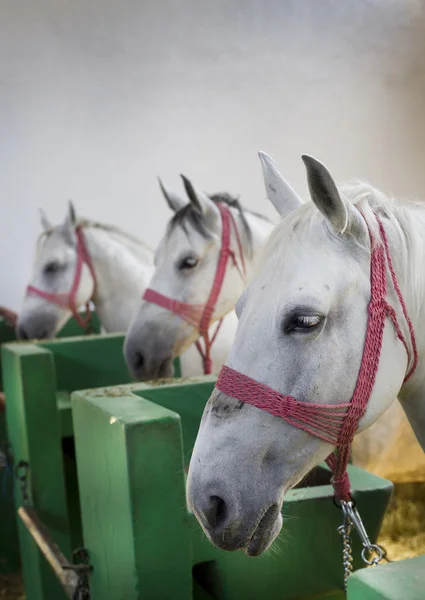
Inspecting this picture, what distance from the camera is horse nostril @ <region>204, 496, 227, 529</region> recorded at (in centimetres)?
73

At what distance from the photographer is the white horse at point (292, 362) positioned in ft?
2.42

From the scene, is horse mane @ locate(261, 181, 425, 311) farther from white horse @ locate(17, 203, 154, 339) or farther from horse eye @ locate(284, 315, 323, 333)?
white horse @ locate(17, 203, 154, 339)

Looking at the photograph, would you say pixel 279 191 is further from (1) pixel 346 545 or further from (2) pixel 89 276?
(2) pixel 89 276

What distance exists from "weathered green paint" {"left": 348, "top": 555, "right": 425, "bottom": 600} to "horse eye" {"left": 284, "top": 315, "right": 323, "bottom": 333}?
252 millimetres

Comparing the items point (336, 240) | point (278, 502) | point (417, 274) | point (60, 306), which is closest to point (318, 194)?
point (336, 240)

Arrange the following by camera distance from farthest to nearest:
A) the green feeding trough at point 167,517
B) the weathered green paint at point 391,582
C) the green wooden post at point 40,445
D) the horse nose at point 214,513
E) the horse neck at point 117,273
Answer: the horse neck at point 117,273 → the green wooden post at point 40,445 → the green feeding trough at point 167,517 → the horse nose at point 214,513 → the weathered green paint at point 391,582

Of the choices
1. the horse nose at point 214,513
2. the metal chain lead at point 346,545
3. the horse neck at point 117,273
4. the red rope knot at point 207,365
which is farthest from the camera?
the horse neck at point 117,273

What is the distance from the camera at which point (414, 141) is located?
420cm

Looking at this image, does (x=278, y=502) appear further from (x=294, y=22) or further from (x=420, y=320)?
(x=294, y=22)

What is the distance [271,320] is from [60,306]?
2.02 m

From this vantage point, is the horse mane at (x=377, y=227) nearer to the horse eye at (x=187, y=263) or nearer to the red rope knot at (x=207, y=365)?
the horse eye at (x=187, y=263)

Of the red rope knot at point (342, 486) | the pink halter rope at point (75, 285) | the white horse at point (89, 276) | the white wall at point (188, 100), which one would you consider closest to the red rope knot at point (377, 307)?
the red rope knot at point (342, 486)

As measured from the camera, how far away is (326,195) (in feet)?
2.49

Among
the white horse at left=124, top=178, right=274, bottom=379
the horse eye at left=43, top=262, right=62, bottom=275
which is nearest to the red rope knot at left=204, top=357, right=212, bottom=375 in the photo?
the white horse at left=124, top=178, right=274, bottom=379
